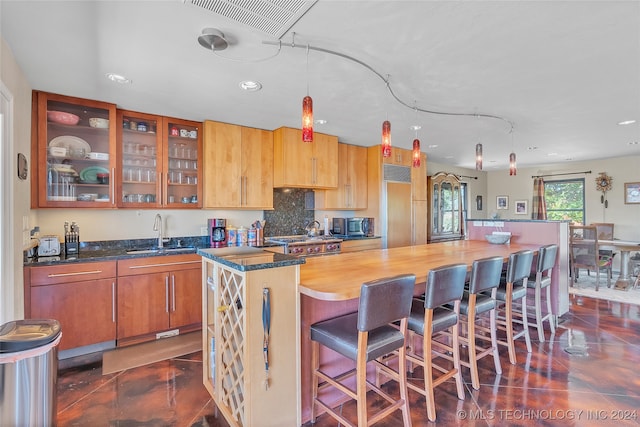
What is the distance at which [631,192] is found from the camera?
6.16 m

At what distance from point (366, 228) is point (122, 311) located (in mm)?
3415

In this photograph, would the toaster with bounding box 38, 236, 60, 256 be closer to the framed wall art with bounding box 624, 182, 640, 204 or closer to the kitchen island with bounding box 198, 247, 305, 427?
the kitchen island with bounding box 198, 247, 305, 427

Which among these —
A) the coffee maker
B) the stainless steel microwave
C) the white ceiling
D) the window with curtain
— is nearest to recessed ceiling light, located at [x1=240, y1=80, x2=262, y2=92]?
the white ceiling

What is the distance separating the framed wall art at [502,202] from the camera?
317 inches

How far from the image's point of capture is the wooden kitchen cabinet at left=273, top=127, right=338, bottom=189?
406 centimetres

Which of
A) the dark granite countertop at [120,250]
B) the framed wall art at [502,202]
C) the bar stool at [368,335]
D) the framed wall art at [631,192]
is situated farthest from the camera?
the framed wall art at [502,202]

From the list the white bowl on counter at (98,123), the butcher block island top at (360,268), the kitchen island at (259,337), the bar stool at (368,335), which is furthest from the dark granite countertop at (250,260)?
the white bowl on counter at (98,123)

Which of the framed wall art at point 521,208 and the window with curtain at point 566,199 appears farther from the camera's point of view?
the framed wall art at point 521,208

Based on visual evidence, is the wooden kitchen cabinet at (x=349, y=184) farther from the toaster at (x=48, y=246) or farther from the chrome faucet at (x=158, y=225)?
the toaster at (x=48, y=246)

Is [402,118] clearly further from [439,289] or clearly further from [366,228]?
[439,289]

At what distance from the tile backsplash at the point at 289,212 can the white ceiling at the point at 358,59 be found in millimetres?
1189

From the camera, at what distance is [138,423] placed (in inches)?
74.7

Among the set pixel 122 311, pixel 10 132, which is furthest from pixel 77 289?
pixel 10 132

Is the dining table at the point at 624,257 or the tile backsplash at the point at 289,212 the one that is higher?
the tile backsplash at the point at 289,212
